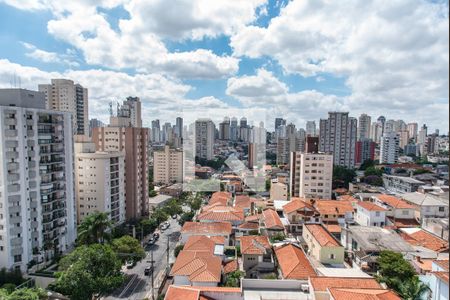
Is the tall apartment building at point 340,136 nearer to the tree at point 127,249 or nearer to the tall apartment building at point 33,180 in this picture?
the tree at point 127,249

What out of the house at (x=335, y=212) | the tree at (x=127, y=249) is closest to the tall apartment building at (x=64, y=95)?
the tree at (x=127, y=249)

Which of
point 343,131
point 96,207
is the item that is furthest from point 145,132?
point 343,131

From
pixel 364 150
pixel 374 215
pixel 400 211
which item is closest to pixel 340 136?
pixel 364 150

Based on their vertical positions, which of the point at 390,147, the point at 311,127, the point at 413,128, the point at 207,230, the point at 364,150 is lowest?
the point at 207,230

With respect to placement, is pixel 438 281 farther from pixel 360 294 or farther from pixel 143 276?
pixel 143 276

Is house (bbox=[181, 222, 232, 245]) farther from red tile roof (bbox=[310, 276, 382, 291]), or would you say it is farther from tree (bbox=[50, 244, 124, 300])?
red tile roof (bbox=[310, 276, 382, 291])

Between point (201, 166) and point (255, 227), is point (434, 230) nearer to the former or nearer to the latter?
point (255, 227)
